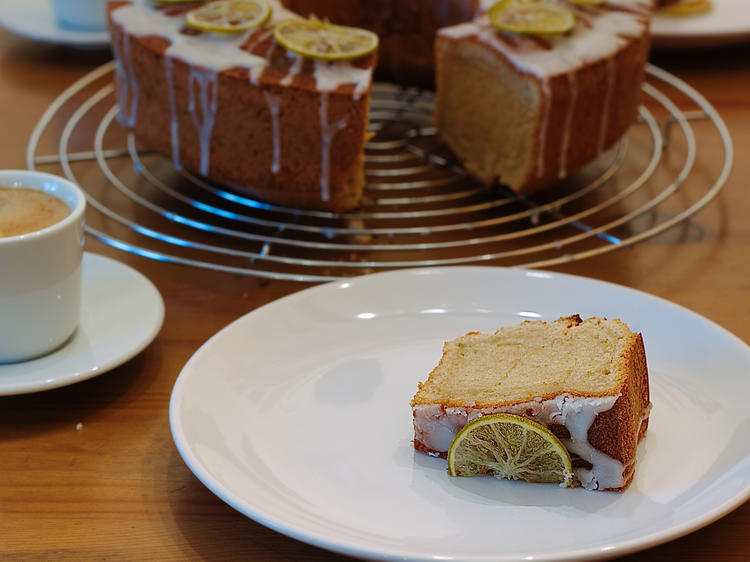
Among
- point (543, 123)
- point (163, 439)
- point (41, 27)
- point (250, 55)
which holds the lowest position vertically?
point (163, 439)

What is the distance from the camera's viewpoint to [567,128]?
5.76 feet

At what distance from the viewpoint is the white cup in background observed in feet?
8.15

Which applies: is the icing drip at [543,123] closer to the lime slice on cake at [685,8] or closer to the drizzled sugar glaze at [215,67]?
the drizzled sugar glaze at [215,67]

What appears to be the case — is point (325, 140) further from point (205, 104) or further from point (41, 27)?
point (41, 27)

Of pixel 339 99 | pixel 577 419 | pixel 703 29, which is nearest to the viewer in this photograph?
pixel 577 419

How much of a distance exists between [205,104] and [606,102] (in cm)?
76

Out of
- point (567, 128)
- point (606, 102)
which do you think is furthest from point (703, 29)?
point (567, 128)

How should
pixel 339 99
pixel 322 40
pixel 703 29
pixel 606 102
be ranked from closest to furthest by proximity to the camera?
pixel 339 99
pixel 322 40
pixel 606 102
pixel 703 29

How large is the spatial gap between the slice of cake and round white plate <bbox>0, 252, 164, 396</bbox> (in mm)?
435

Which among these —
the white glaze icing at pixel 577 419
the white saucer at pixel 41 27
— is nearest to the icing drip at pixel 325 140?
the white glaze icing at pixel 577 419

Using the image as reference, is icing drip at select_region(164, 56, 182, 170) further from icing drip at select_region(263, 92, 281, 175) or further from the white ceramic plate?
the white ceramic plate

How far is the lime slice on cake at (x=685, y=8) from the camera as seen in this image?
2508 millimetres

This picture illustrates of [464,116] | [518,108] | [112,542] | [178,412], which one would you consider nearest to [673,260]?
[518,108]

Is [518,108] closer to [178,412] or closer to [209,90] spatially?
[209,90]
